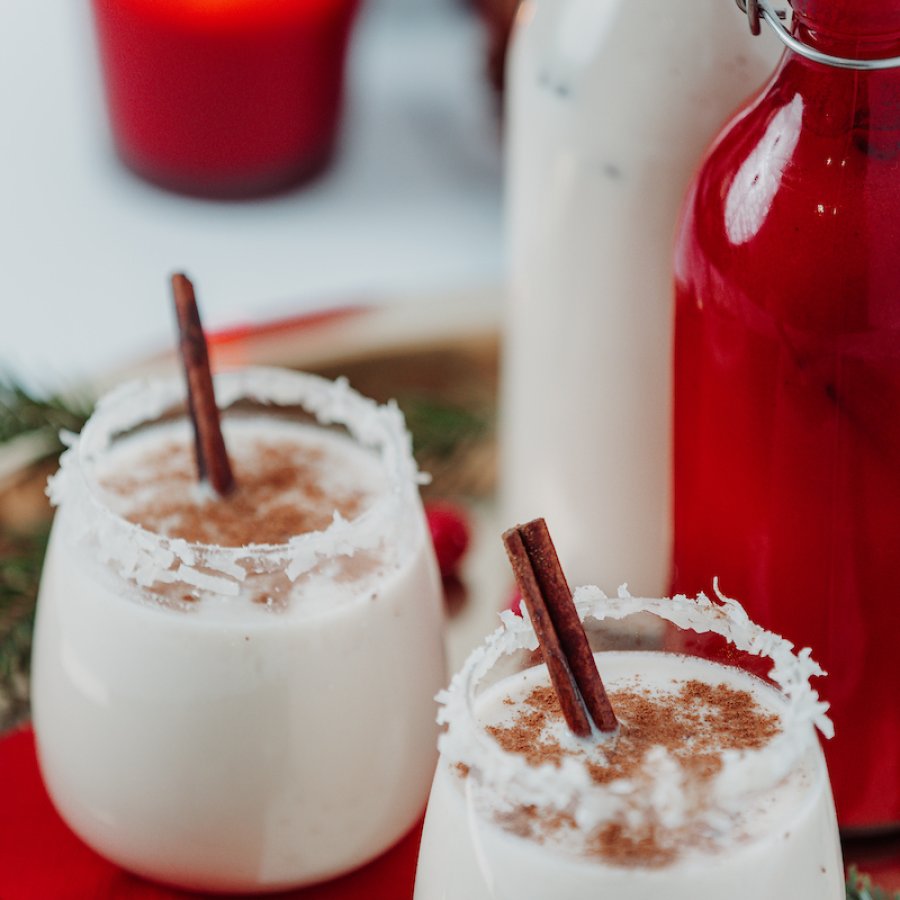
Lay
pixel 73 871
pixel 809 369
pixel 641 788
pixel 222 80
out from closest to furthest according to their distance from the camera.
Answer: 1. pixel 641 788
2. pixel 809 369
3. pixel 73 871
4. pixel 222 80

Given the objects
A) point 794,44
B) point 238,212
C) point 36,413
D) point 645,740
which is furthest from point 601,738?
point 238,212

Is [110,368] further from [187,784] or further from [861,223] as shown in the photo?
[861,223]

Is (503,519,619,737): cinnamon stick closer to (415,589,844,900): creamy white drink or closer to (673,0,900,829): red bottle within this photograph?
(415,589,844,900): creamy white drink

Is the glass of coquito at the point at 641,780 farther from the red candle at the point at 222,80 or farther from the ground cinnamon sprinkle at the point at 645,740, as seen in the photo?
the red candle at the point at 222,80

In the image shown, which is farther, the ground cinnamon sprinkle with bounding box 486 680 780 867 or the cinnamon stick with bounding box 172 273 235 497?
the cinnamon stick with bounding box 172 273 235 497

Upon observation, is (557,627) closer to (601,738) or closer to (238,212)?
(601,738)

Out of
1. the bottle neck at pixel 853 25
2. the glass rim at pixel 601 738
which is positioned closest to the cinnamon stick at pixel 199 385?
the glass rim at pixel 601 738

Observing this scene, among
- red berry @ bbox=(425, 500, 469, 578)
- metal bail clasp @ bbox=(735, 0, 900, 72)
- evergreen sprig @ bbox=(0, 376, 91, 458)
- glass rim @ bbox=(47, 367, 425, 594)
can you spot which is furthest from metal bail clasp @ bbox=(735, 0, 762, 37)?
evergreen sprig @ bbox=(0, 376, 91, 458)
